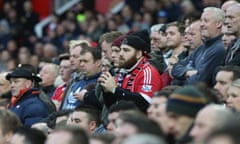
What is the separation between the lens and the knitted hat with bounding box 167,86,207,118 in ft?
25.3

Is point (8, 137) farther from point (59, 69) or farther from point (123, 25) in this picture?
point (123, 25)

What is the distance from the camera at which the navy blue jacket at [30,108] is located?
41.0 feet

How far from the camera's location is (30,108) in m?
12.6

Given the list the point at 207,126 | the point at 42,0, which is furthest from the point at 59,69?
the point at 42,0

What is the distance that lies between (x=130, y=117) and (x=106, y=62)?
18.1 ft

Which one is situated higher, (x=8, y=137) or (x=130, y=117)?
(x=130, y=117)

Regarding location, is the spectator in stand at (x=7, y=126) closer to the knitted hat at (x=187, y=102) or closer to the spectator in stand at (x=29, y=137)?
the spectator in stand at (x=29, y=137)

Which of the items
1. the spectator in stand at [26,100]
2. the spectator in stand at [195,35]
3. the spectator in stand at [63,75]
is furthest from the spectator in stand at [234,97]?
the spectator in stand at [63,75]

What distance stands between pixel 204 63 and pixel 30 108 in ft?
8.51

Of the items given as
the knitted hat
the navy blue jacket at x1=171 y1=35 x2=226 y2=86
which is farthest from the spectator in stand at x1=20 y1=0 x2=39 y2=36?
the knitted hat

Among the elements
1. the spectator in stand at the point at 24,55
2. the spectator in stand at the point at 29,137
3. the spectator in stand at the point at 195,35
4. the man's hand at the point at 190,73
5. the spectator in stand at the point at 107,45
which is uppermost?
the spectator in stand at the point at 195,35

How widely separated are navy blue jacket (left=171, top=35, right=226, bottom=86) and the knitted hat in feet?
10.2

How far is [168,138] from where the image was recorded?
8016mm

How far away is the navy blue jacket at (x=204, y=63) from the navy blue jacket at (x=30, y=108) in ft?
6.60
